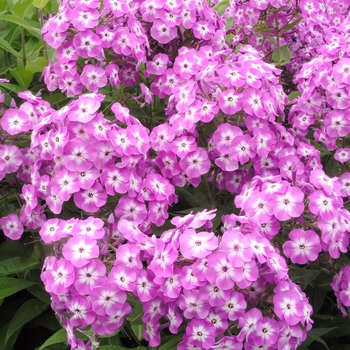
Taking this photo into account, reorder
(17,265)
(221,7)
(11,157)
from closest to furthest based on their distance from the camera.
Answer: (11,157) → (17,265) → (221,7)

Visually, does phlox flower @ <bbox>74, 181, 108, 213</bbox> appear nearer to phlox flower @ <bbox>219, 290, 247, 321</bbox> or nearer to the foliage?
the foliage

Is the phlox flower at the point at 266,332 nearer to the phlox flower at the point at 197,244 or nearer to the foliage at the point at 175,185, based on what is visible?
the foliage at the point at 175,185

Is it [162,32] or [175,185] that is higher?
[162,32]

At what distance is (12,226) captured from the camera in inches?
83.5

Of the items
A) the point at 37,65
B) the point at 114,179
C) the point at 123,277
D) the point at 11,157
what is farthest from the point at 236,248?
the point at 37,65

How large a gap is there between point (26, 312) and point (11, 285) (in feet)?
0.46

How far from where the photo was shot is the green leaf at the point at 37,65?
8.04ft

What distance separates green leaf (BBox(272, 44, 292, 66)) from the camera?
104 inches


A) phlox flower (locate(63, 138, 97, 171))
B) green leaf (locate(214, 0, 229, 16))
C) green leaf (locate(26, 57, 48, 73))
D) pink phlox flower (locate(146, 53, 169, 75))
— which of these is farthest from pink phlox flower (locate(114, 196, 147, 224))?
green leaf (locate(214, 0, 229, 16))

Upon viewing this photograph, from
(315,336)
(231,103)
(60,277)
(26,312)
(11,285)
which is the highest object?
(231,103)

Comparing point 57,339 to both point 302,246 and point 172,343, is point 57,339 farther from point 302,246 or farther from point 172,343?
point 302,246

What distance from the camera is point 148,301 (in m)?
1.61

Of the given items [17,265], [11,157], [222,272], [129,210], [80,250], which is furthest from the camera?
[17,265]

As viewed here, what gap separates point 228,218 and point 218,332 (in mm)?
406
